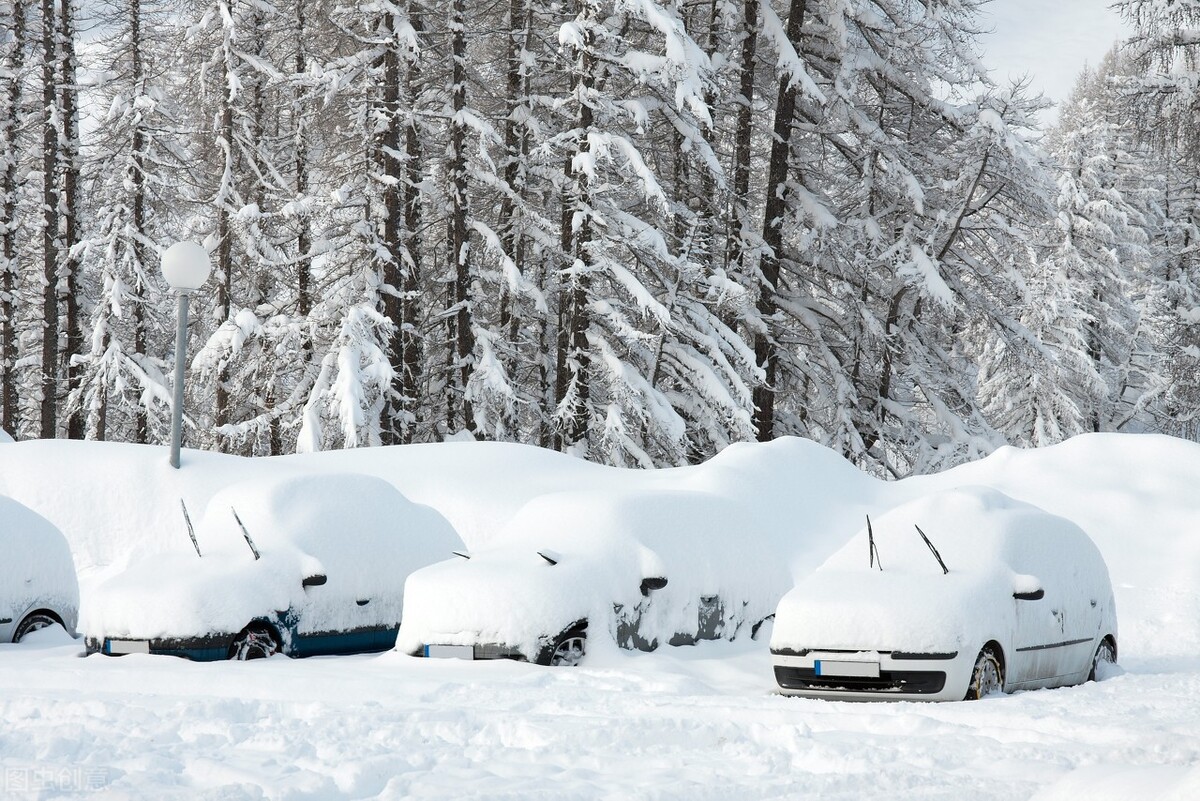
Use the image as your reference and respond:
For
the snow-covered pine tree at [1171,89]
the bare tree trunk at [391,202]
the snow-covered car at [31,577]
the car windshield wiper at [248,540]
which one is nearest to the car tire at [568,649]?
the car windshield wiper at [248,540]

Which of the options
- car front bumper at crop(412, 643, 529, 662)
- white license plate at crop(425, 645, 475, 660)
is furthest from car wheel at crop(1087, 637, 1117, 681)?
white license plate at crop(425, 645, 475, 660)

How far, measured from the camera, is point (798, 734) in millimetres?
6926

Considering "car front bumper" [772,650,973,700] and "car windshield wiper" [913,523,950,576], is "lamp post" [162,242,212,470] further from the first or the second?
"car windshield wiper" [913,523,950,576]

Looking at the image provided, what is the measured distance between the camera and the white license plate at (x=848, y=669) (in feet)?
28.6

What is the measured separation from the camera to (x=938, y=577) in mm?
9234

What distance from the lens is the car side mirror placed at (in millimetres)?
10305

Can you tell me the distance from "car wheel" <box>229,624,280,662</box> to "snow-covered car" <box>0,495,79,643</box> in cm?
247

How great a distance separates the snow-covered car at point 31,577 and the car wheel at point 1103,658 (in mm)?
9155

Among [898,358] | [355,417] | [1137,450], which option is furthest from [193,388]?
[1137,450]

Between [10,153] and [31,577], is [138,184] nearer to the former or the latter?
[10,153]

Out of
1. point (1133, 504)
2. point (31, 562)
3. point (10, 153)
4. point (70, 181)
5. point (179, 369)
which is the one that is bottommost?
point (31, 562)

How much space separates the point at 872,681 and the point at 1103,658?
3025 millimetres

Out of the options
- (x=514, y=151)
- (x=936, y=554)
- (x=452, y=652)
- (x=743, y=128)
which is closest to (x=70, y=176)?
(x=514, y=151)

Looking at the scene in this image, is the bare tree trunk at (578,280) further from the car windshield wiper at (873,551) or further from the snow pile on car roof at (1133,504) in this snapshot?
the car windshield wiper at (873,551)
